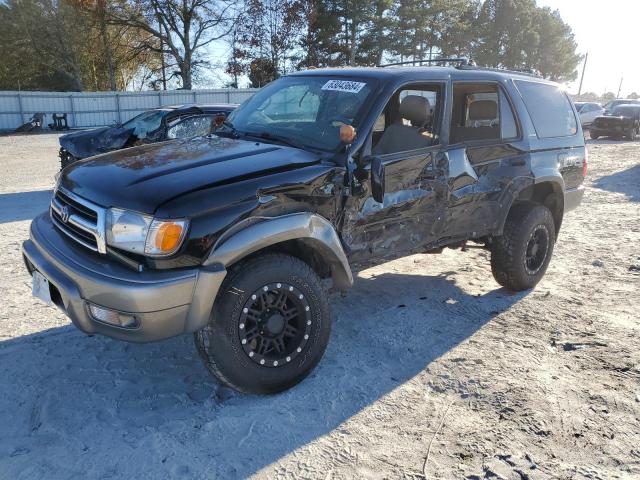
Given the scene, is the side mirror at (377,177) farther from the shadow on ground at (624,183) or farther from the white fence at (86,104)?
the white fence at (86,104)

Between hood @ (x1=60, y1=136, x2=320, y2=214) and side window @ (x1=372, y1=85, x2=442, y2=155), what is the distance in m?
0.64

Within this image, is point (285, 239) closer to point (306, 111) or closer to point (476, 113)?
point (306, 111)

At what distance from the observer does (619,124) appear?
2091cm

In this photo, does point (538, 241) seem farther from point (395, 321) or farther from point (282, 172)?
point (282, 172)

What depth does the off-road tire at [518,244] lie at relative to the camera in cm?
468

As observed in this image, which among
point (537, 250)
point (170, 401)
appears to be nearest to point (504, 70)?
point (537, 250)

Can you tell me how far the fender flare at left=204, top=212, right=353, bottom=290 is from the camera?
2783 millimetres

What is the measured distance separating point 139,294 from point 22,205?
664 cm

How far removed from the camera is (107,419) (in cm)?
295

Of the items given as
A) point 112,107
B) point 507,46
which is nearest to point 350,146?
point 112,107

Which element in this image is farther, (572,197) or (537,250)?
(572,197)

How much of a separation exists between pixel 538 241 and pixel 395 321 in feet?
5.66

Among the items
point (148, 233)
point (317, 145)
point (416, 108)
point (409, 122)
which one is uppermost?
point (416, 108)

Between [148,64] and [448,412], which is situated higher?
[148,64]
